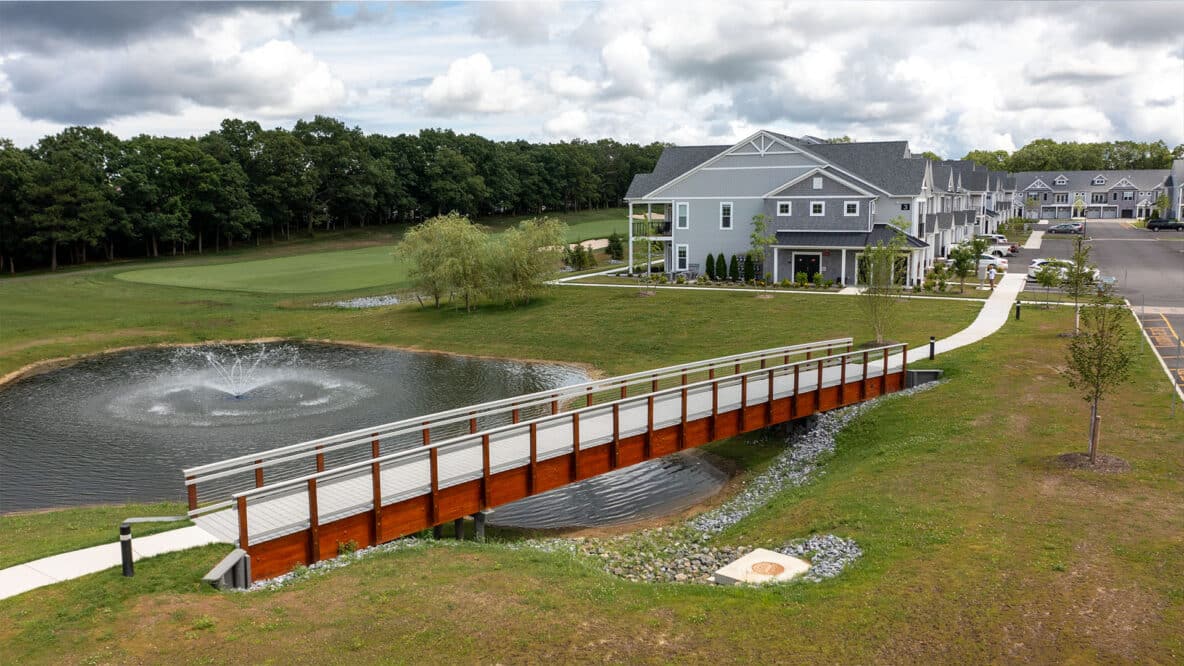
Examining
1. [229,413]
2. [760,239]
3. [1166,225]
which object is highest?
[1166,225]

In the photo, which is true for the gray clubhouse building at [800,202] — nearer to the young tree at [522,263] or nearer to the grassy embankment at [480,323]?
the grassy embankment at [480,323]

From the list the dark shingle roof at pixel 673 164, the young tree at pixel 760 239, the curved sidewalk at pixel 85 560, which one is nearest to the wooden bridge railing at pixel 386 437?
the curved sidewalk at pixel 85 560

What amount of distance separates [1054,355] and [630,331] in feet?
62.5

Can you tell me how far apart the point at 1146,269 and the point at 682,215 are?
32642 millimetres

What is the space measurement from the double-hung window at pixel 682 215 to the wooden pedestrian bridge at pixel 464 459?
33.6 metres

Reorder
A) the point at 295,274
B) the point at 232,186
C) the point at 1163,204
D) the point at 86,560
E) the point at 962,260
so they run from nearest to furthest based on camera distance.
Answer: the point at 86,560
the point at 962,260
the point at 295,274
the point at 232,186
the point at 1163,204

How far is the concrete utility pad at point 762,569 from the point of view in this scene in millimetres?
14102

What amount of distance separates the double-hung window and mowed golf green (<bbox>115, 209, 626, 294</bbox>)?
318 inches

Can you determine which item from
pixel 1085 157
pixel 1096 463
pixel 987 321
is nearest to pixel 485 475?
pixel 1096 463

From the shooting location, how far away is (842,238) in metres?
54.5

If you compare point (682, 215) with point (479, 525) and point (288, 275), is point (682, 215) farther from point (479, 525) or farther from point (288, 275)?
point (479, 525)

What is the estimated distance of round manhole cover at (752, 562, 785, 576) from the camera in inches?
567

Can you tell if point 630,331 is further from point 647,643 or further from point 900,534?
point 647,643

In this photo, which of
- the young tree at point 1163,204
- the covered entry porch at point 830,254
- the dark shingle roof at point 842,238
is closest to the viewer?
the dark shingle roof at point 842,238
